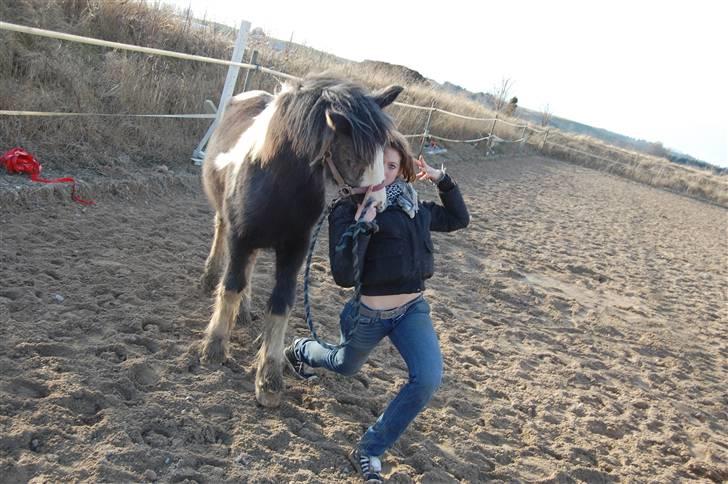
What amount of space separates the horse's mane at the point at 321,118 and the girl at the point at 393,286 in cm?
15

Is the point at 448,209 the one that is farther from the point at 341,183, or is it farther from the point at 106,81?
the point at 106,81

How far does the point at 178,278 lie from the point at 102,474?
6.21 ft

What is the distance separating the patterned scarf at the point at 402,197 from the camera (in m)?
2.30

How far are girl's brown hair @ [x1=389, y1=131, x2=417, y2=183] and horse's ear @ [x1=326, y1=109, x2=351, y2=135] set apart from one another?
187mm

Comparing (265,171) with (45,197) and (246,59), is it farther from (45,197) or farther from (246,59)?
(246,59)

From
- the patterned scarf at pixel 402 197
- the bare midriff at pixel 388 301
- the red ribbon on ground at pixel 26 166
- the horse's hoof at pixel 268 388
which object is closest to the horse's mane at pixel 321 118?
the patterned scarf at pixel 402 197

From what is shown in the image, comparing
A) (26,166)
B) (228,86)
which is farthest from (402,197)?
(228,86)

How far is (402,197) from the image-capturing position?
2324 mm

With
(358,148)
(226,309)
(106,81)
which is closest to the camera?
(358,148)

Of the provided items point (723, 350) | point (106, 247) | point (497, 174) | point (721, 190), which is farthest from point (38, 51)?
point (721, 190)

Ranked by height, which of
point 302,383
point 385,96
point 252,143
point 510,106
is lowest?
point 302,383

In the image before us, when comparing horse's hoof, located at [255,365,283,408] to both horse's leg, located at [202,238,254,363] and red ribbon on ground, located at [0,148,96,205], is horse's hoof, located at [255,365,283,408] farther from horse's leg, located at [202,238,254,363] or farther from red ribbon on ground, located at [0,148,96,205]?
red ribbon on ground, located at [0,148,96,205]

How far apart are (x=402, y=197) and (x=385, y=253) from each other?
26 cm

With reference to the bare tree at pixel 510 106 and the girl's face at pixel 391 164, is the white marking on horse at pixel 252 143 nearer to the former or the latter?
the girl's face at pixel 391 164
